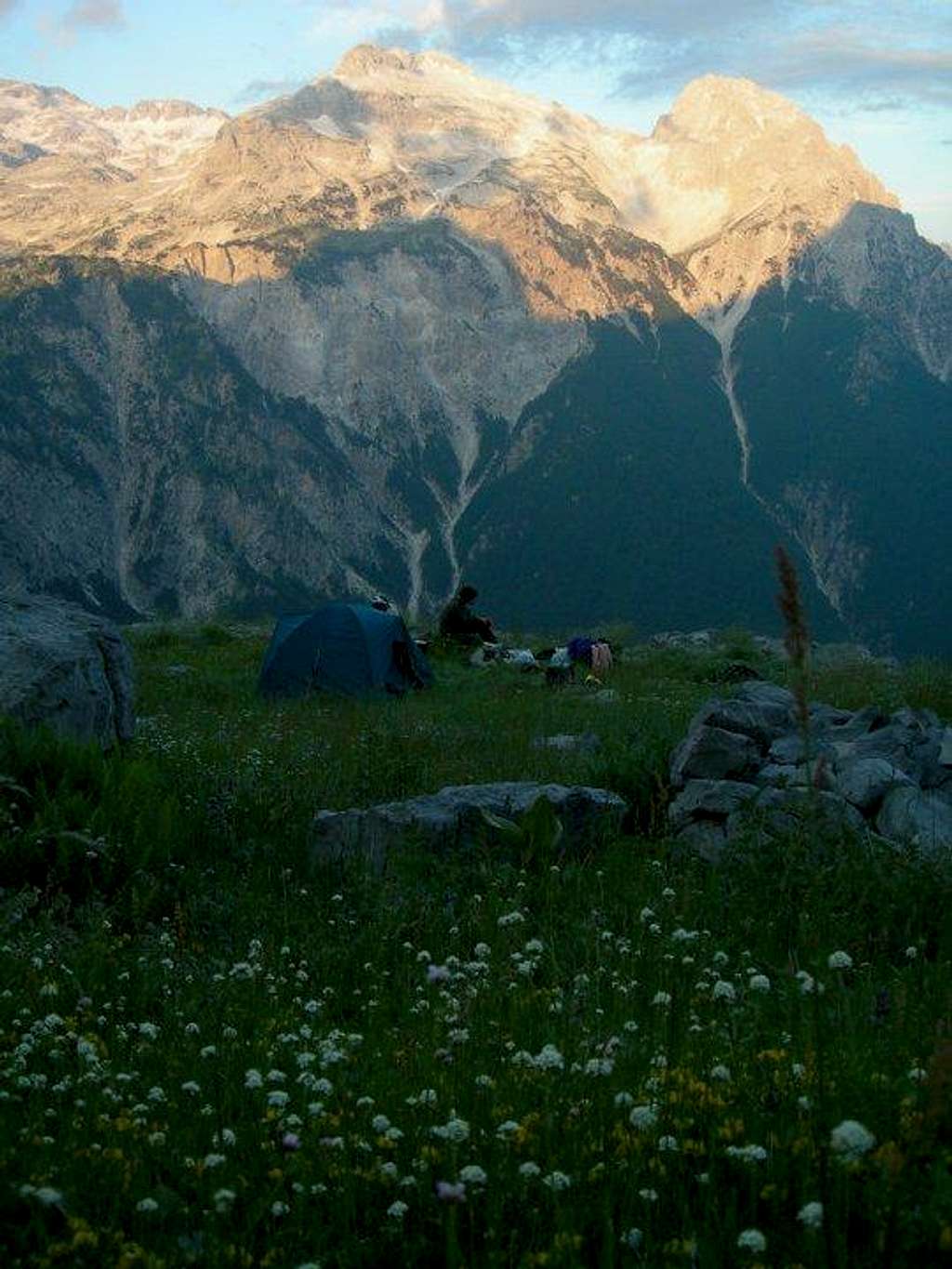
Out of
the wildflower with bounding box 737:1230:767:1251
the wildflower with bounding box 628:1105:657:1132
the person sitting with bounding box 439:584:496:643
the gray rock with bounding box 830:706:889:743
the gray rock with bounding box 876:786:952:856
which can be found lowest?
the person sitting with bounding box 439:584:496:643

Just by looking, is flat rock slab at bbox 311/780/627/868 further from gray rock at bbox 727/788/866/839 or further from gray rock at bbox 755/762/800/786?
gray rock at bbox 755/762/800/786

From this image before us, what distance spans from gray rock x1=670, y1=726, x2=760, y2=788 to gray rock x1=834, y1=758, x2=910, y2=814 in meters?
0.90

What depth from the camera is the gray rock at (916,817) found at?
397 inches

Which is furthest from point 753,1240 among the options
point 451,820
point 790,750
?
point 790,750

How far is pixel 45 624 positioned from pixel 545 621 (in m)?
183

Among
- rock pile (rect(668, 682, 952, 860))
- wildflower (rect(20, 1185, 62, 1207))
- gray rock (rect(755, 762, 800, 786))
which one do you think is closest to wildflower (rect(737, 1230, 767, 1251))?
wildflower (rect(20, 1185, 62, 1207))

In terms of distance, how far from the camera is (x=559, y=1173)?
3.73m

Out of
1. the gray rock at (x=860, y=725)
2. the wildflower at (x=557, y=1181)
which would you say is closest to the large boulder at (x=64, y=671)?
the gray rock at (x=860, y=725)

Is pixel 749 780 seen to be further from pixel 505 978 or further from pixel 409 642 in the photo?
pixel 409 642

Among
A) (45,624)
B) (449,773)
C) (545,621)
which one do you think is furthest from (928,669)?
(545,621)

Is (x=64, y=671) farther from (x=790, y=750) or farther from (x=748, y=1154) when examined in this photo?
(x=748, y=1154)

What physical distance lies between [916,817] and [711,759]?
2113 millimetres

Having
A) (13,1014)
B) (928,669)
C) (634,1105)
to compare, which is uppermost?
(634,1105)

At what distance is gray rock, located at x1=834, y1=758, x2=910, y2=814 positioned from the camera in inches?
435
